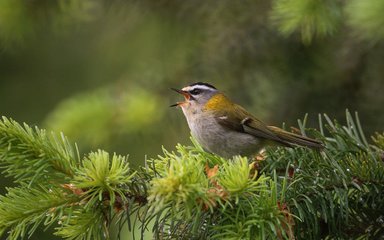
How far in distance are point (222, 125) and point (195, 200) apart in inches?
76.8

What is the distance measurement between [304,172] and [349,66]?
1.94 m

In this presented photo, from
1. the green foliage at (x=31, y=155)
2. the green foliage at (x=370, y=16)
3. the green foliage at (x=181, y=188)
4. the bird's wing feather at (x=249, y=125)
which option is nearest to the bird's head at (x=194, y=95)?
the bird's wing feather at (x=249, y=125)

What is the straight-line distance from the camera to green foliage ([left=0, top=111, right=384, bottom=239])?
6.72 ft

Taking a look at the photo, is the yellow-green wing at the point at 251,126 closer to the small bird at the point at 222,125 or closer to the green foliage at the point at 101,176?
the small bird at the point at 222,125

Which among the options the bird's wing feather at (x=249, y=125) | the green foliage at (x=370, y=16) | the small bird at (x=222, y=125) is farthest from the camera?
the small bird at (x=222, y=125)

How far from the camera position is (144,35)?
17.9 ft

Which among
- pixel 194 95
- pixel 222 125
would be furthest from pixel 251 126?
pixel 194 95

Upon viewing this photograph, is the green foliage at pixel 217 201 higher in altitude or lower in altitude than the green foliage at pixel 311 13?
lower

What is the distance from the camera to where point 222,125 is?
3969mm

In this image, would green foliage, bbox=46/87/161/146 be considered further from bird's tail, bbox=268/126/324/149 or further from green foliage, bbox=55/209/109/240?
green foliage, bbox=55/209/109/240

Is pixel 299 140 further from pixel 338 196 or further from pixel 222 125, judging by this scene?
pixel 222 125

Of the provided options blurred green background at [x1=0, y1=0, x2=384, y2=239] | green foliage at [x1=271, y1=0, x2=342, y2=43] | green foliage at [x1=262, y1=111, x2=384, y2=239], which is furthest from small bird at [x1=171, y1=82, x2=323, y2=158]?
green foliage at [x1=262, y1=111, x2=384, y2=239]

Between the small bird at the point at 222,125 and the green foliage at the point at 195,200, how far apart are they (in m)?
1.10

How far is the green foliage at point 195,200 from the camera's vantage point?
2047 mm
